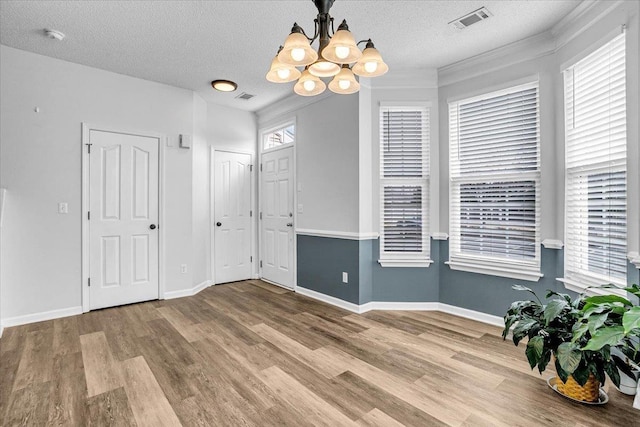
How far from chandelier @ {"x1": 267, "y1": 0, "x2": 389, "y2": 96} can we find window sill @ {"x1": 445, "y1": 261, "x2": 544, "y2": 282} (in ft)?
7.52

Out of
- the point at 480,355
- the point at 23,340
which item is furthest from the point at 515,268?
the point at 23,340

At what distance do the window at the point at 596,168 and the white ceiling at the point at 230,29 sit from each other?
565 mm

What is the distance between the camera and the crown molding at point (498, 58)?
2.89 meters

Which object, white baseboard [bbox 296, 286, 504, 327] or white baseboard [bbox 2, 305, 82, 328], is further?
white baseboard [bbox 296, 286, 504, 327]

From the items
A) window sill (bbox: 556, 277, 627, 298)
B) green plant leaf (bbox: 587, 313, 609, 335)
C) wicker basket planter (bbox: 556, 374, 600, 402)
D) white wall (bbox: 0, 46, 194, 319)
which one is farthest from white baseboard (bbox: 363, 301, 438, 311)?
white wall (bbox: 0, 46, 194, 319)

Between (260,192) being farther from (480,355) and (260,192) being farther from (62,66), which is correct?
(480,355)

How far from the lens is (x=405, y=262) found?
3.67 meters

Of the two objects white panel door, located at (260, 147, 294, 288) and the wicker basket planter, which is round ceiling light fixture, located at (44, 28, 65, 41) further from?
the wicker basket planter

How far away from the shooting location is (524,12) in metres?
2.56

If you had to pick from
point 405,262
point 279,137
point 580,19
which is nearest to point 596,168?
point 580,19

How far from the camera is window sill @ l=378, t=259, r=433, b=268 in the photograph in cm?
364

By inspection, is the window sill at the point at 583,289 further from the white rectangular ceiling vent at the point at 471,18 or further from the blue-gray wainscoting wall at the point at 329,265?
the white rectangular ceiling vent at the point at 471,18

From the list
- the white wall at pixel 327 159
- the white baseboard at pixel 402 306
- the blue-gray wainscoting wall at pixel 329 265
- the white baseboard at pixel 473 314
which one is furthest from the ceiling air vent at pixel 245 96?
the white baseboard at pixel 473 314

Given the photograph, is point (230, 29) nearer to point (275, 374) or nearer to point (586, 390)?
point (275, 374)
